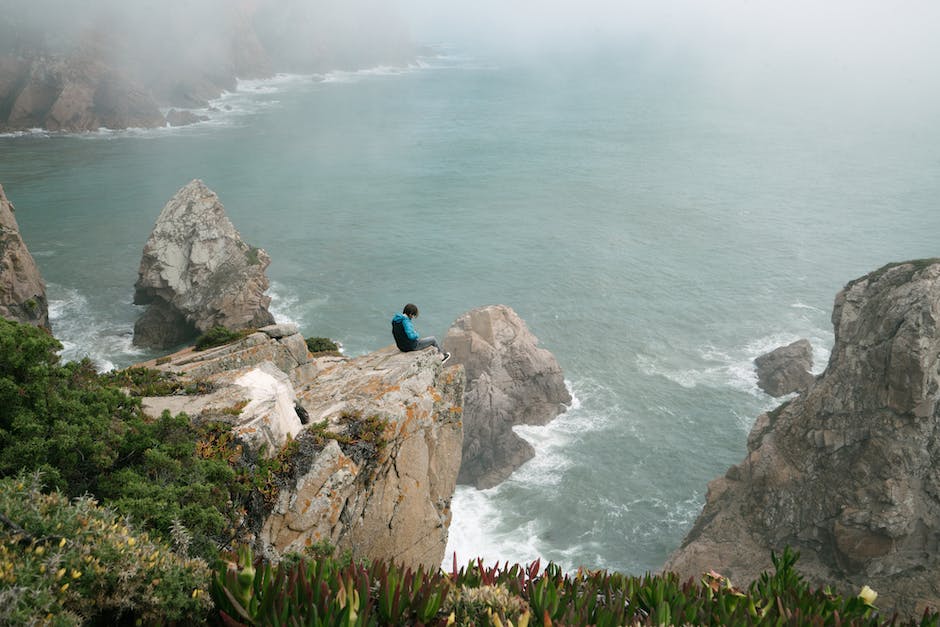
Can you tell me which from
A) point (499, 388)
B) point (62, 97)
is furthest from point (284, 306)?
point (62, 97)

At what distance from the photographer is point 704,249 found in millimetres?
73938

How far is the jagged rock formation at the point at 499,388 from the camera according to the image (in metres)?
44.4

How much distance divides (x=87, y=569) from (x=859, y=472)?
31.6 metres

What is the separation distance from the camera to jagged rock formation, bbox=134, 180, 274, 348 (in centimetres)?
5041

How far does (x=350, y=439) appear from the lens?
581 inches

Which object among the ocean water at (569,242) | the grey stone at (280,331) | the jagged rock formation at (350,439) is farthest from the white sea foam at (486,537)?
the jagged rock formation at (350,439)

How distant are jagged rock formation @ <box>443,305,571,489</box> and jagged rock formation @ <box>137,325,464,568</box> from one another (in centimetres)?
2591

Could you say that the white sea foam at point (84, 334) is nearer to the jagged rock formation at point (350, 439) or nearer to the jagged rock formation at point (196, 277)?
the jagged rock formation at point (196, 277)

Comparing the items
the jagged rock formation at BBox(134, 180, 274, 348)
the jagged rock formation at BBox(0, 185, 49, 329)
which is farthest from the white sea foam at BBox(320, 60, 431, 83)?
the jagged rock formation at BBox(0, 185, 49, 329)

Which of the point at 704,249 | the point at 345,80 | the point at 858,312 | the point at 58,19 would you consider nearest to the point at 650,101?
the point at 345,80

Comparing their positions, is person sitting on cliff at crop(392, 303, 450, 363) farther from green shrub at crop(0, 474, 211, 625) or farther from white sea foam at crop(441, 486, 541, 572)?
white sea foam at crop(441, 486, 541, 572)

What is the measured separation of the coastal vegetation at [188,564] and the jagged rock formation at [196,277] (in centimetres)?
3816

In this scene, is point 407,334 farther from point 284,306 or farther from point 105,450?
point 284,306

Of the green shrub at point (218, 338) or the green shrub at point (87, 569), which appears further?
the green shrub at point (218, 338)
